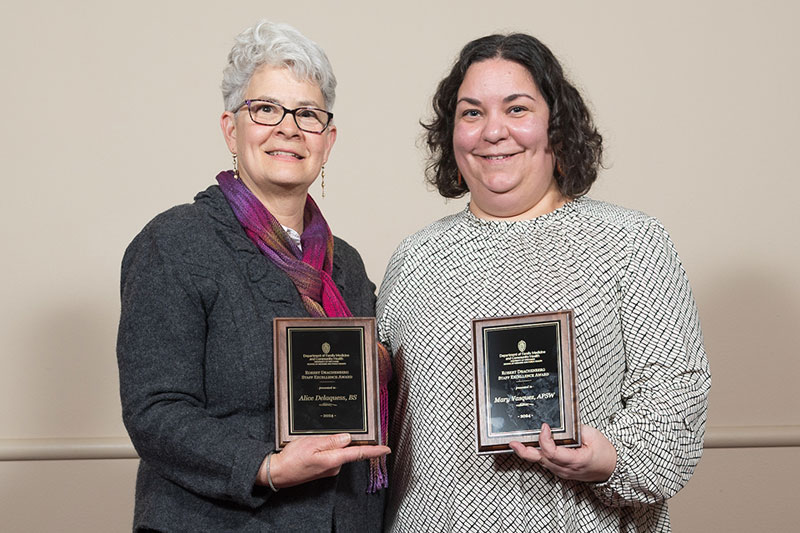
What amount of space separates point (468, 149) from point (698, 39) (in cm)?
187

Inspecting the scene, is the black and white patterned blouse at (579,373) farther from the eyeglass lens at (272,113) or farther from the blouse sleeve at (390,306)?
the eyeglass lens at (272,113)

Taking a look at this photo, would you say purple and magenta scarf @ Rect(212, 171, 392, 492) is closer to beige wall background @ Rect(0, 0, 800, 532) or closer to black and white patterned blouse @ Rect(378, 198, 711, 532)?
black and white patterned blouse @ Rect(378, 198, 711, 532)

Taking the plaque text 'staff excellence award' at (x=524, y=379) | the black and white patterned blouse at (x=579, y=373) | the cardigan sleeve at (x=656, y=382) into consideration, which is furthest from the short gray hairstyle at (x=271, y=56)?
the cardigan sleeve at (x=656, y=382)

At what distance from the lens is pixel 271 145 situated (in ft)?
6.95

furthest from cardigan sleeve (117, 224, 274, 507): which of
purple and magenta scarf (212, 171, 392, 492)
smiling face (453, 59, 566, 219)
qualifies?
smiling face (453, 59, 566, 219)

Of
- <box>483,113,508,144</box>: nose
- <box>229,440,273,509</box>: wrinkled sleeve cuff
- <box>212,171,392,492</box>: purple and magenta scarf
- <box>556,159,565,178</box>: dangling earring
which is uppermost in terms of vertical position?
<box>483,113,508,144</box>: nose

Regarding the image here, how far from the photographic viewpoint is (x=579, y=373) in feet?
6.68

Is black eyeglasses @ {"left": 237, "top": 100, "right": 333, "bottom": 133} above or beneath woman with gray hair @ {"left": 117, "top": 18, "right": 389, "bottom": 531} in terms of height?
above

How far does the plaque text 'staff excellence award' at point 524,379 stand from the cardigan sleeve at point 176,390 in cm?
46

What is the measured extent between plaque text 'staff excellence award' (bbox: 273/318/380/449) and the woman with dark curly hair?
283mm

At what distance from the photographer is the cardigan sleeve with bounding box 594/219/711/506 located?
1969mm

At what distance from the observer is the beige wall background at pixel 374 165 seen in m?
3.59

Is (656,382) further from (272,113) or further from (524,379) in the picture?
(272,113)

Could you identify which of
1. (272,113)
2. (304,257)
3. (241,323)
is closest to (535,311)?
(304,257)
